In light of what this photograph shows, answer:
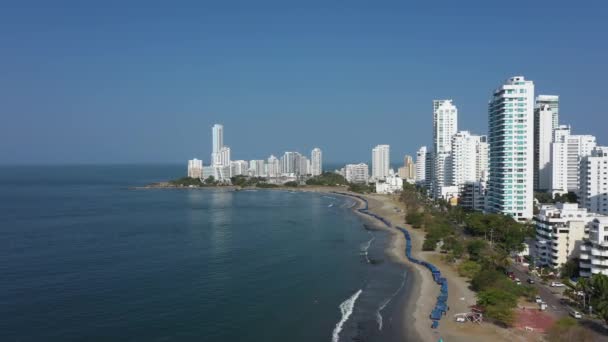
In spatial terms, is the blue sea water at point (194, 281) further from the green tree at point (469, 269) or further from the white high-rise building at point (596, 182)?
the white high-rise building at point (596, 182)

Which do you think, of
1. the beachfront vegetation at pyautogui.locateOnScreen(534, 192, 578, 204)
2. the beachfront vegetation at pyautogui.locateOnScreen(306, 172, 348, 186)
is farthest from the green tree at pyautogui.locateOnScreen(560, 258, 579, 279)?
the beachfront vegetation at pyautogui.locateOnScreen(306, 172, 348, 186)

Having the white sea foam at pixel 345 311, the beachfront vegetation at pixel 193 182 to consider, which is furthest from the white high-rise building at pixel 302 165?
the white sea foam at pixel 345 311

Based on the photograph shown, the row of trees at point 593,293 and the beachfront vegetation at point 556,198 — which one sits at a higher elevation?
the beachfront vegetation at point 556,198

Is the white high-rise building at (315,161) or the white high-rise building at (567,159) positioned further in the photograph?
the white high-rise building at (315,161)

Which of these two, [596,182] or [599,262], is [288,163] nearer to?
[596,182]

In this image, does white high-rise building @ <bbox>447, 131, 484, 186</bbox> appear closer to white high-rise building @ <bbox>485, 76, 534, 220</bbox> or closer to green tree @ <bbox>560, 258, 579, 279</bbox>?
white high-rise building @ <bbox>485, 76, 534, 220</bbox>

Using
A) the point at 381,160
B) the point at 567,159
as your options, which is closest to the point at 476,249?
the point at 567,159

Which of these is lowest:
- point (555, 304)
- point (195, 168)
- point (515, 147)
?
point (555, 304)
